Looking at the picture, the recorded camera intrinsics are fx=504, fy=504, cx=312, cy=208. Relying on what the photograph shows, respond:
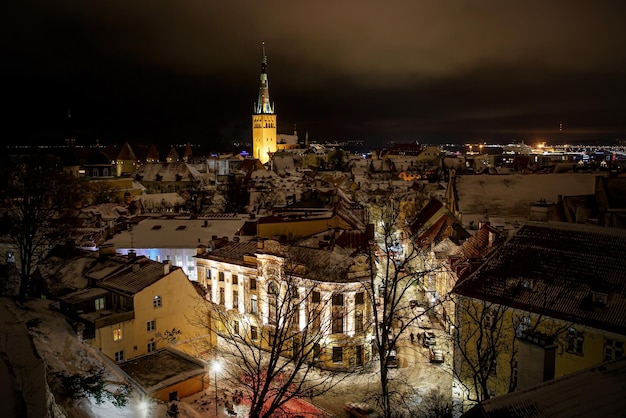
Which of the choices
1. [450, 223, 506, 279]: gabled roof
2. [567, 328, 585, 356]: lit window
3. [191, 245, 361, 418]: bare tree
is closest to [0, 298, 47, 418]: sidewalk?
[191, 245, 361, 418]: bare tree

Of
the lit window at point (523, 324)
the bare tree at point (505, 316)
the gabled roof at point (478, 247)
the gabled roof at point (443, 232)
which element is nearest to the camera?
the bare tree at point (505, 316)

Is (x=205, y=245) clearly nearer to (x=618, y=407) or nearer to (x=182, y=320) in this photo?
(x=182, y=320)

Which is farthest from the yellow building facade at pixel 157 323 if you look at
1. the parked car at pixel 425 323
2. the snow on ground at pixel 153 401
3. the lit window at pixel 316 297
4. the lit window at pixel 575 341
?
the lit window at pixel 575 341

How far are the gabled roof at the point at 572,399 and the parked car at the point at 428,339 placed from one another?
2369cm

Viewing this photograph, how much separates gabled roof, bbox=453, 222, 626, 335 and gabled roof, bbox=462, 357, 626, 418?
31.4 ft

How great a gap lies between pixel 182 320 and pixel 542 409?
2474 centimetres

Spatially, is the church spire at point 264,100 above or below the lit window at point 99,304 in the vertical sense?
above

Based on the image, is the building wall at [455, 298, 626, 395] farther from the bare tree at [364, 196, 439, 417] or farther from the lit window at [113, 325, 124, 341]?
the lit window at [113, 325, 124, 341]

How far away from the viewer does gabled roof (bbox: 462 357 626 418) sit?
9727 millimetres

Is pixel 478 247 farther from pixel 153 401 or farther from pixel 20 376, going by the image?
pixel 20 376

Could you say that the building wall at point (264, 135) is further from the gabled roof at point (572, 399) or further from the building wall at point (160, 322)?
the gabled roof at point (572, 399)

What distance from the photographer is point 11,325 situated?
1562 centimetres

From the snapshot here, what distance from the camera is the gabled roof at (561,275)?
20.3 metres

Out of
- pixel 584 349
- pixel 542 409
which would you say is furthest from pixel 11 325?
pixel 584 349
